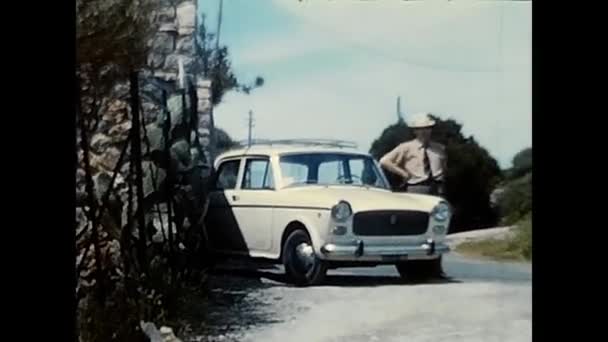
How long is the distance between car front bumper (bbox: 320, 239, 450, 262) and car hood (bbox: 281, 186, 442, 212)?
55 mm

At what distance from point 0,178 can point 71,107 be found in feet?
0.47

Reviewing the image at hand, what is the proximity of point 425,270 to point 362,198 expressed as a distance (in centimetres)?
14

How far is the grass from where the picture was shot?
50.1 inches

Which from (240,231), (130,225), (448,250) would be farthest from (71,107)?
(448,250)

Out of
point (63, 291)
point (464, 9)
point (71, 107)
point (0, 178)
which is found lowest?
point (63, 291)

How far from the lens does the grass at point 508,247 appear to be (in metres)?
1.27

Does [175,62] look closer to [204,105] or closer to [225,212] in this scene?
[204,105]

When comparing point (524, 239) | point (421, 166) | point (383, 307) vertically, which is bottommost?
point (383, 307)

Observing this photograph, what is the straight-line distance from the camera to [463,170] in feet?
4.29

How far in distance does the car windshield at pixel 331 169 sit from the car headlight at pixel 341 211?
0.03m

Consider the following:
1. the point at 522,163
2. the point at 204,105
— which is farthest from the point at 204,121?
the point at 522,163

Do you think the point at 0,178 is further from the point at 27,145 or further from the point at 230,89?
the point at 230,89

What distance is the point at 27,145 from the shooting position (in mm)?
1265

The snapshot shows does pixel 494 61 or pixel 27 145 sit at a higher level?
pixel 494 61
